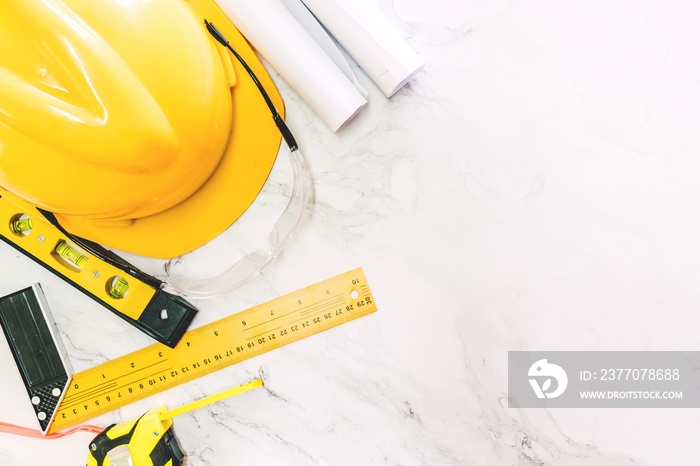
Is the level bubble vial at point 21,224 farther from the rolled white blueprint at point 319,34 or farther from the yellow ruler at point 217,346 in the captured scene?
the rolled white blueprint at point 319,34

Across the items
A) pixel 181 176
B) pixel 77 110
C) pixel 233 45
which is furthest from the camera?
pixel 233 45

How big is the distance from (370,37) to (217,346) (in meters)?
0.58

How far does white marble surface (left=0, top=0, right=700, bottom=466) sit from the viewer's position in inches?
30.6

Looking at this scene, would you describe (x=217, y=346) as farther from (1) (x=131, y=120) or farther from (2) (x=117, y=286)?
(1) (x=131, y=120)

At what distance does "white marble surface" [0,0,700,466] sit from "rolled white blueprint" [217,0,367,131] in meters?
0.06

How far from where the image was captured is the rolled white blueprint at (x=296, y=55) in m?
0.70

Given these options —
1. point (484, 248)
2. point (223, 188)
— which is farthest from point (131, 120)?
point (484, 248)

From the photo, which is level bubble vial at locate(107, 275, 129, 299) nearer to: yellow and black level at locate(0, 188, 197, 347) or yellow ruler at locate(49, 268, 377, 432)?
yellow and black level at locate(0, 188, 197, 347)

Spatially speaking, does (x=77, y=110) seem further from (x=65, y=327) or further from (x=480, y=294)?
(x=480, y=294)

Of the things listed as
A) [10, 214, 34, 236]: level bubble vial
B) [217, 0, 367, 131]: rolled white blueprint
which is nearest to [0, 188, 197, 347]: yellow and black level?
[10, 214, 34, 236]: level bubble vial

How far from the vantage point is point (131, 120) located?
1.70 ft

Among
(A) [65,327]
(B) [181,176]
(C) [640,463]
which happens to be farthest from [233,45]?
(C) [640,463]

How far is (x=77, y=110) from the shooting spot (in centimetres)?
51

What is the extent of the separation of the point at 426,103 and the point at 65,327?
0.75m
